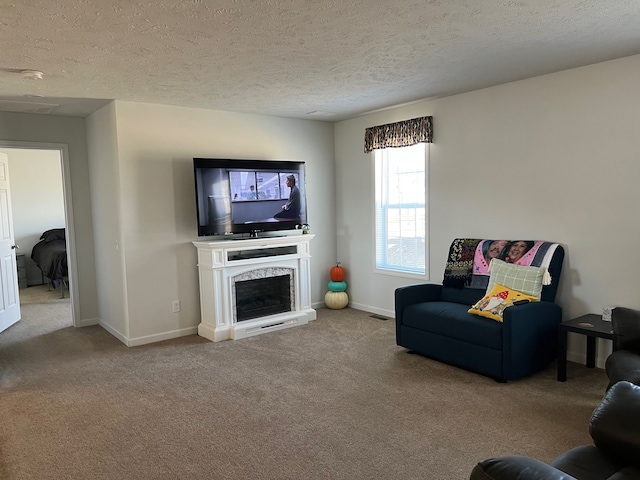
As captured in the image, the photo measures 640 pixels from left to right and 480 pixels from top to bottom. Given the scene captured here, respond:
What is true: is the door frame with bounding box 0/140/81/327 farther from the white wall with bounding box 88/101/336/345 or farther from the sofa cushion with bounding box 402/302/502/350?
the sofa cushion with bounding box 402/302/502/350

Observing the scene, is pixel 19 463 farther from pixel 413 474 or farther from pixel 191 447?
pixel 413 474

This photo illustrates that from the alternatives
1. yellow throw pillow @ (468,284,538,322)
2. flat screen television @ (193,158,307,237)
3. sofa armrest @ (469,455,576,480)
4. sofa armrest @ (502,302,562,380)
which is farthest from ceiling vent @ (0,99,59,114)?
sofa armrest @ (469,455,576,480)

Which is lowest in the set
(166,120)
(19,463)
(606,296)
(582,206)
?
(19,463)

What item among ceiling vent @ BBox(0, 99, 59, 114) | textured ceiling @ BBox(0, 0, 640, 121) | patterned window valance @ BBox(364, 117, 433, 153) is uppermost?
textured ceiling @ BBox(0, 0, 640, 121)

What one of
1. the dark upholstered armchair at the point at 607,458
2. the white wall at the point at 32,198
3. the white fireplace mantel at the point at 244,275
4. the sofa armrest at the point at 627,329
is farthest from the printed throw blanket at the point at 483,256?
the white wall at the point at 32,198

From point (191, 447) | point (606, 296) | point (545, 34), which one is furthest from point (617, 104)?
point (191, 447)

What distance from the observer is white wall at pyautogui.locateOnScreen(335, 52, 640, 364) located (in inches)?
142

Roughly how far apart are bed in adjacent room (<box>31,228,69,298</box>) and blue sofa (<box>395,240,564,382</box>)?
18.4 feet

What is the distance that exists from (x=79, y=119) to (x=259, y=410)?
13.2ft

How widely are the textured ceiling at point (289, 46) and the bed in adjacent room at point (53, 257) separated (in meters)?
3.44

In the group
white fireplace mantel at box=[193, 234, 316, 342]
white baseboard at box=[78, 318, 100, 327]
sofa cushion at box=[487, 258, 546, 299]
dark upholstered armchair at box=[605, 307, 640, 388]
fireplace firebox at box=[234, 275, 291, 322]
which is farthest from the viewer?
white baseboard at box=[78, 318, 100, 327]

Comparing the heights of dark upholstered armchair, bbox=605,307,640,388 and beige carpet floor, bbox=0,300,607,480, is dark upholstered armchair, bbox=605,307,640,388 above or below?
above

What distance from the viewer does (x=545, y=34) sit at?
2.98 meters

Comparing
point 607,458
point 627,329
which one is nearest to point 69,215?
point 627,329
